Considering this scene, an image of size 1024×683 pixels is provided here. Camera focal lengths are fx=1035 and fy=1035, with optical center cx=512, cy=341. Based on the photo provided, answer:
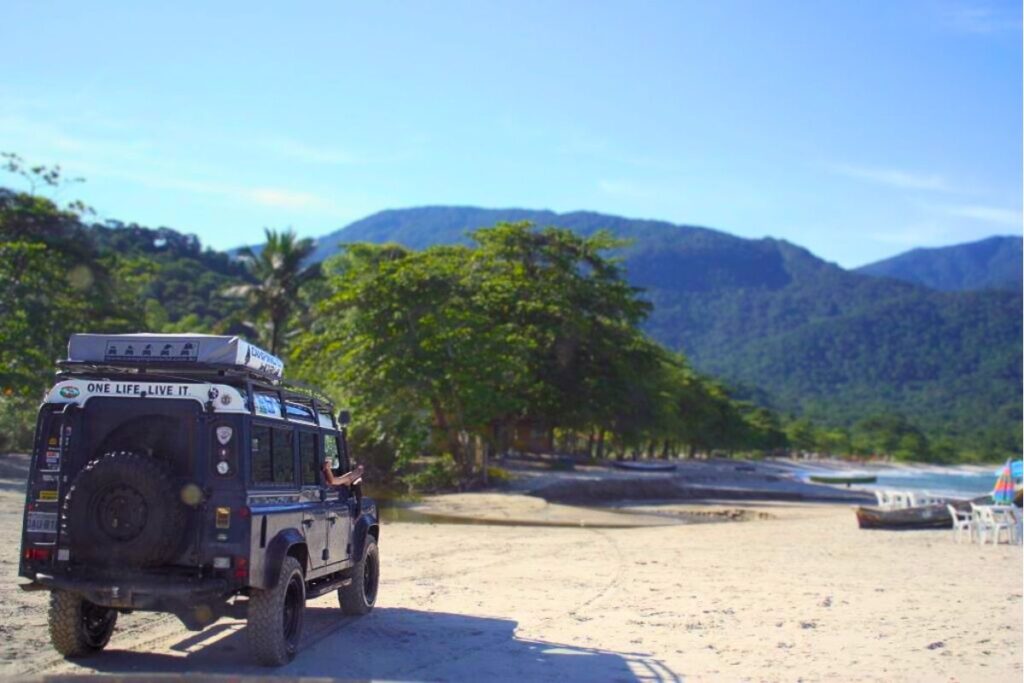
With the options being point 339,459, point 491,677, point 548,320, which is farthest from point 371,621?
point 548,320

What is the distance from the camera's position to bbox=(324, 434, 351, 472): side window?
33.6ft

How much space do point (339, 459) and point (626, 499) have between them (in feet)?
102

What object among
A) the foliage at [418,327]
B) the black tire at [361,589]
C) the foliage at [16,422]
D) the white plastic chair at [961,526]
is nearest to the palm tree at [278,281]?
the foliage at [418,327]

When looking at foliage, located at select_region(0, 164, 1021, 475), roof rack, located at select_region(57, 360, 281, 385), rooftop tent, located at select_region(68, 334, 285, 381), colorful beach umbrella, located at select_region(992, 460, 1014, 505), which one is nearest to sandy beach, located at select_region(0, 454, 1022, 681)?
roof rack, located at select_region(57, 360, 281, 385)

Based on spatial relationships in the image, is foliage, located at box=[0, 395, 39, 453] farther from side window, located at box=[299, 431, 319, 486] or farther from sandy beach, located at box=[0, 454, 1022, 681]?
side window, located at box=[299, 431, 319, 486]

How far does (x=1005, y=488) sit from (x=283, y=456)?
20.7m

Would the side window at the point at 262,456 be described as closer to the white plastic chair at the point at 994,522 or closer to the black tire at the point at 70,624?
the black tire at the point at 70,624

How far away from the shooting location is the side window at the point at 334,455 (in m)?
10.2

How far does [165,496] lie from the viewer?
759 cm

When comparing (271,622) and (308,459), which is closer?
(271,622)

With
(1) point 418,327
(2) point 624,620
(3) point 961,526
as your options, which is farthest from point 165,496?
(1) point 418,327

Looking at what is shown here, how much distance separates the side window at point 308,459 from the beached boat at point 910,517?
18917 millimetres

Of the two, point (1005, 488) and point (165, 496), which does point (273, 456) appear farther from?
point (1005, 488)

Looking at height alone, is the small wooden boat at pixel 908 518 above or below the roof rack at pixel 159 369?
below
